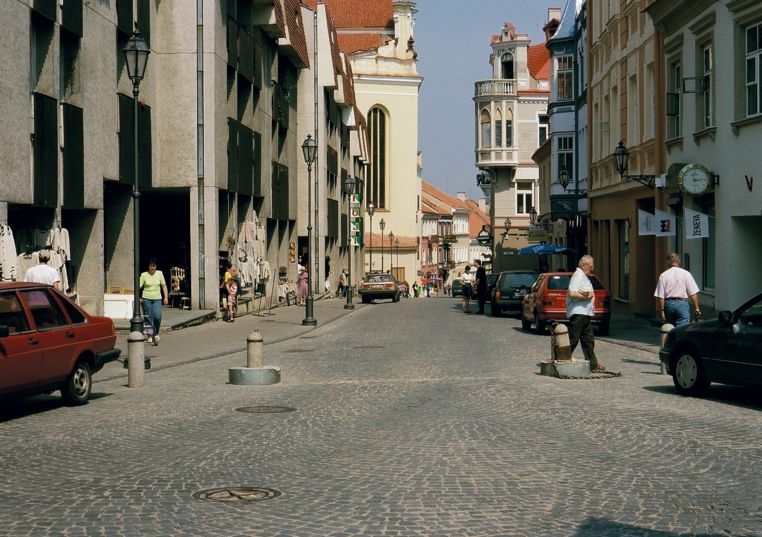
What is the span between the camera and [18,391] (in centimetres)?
1238

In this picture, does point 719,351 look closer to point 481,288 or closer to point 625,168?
point 625,168

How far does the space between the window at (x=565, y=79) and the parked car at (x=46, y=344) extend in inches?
1578

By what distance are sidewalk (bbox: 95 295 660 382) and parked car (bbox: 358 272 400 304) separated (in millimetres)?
18243

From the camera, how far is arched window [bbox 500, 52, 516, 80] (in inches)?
3442

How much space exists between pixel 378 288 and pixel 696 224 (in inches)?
1375

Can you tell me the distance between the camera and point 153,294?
2364 cm

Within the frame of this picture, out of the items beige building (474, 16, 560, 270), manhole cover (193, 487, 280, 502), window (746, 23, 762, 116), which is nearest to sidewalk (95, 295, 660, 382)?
window (746, 23, 762, 116)

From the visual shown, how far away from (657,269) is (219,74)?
14406 millimetres

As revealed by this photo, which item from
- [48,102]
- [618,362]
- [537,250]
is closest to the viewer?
[618,362]

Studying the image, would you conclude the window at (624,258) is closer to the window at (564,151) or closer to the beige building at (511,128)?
the window at (564,151)

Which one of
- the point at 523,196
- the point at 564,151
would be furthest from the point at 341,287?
the point at 523,196

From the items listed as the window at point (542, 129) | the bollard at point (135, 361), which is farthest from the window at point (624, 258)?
the window at point (542, 129)

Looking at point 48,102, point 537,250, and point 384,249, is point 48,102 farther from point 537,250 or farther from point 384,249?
point 384,249

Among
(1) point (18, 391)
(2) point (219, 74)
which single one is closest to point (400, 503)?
(1) point (18, 391)
